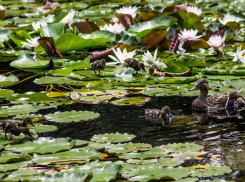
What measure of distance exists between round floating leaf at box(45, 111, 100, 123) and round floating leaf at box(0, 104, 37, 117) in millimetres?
311

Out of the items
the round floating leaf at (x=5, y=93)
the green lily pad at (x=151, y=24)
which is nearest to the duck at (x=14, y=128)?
the round floating leaf at (x=5, y=93)

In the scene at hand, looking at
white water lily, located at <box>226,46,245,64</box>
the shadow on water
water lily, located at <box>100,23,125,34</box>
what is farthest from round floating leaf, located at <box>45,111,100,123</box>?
water lily, located at <box>100,23,125,34</box>

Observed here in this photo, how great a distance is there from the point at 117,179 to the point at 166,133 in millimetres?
1464

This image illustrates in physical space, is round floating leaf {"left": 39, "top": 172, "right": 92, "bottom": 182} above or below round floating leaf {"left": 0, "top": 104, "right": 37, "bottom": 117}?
above

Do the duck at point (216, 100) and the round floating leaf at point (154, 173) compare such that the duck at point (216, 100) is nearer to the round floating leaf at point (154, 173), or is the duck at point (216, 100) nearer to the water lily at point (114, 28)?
the round floating leaf at point (154, 173)

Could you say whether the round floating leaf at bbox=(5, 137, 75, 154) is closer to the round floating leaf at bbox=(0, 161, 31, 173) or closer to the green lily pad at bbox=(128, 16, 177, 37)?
the round floating leaf at bbox=(0, 161, 31, 173)

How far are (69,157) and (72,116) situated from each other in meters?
1.43

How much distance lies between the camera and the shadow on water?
470cm

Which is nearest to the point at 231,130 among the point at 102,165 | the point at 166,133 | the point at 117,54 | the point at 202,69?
the point at 166,133

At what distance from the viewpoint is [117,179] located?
3.88 meters

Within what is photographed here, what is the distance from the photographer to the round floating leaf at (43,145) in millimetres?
4488

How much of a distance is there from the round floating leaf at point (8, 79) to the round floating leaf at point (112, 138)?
267 cm

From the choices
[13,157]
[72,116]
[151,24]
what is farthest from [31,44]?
[13,157]

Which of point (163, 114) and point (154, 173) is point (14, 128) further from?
point (163, 114)
